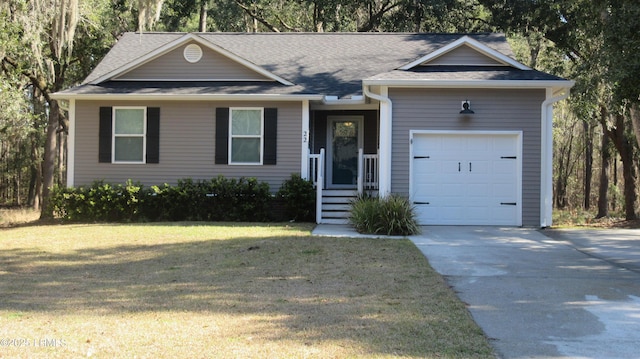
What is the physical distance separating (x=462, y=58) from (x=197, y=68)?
6.36m

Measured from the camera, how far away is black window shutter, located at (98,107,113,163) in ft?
45.3

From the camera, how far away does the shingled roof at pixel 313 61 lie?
42.4 feet

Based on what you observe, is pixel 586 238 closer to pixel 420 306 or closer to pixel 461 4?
pixel 420 306

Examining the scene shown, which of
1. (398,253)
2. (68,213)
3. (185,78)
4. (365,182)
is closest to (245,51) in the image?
(185,78)

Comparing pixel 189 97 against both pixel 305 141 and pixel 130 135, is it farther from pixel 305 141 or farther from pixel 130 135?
pixel 305 141

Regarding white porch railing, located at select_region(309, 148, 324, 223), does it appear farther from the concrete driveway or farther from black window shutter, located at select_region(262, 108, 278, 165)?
the concrete driveway

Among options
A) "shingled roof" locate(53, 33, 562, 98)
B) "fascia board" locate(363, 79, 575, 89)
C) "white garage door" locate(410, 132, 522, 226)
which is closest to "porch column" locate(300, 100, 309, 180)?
"shingled roof" locate(53, 33, 562, 98)

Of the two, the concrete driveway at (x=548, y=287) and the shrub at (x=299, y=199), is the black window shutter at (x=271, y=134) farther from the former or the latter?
the concrete driveway at (x=548, y=287)

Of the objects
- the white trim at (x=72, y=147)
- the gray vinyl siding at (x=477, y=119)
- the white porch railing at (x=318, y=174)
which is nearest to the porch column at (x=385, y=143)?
the gray vinyl siding at (x=477, y=119)

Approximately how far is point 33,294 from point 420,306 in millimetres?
4006

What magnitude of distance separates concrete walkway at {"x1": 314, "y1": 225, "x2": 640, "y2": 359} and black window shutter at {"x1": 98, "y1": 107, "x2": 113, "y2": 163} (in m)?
6.06

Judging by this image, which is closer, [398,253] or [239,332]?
[239,332]

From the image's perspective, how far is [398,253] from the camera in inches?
333

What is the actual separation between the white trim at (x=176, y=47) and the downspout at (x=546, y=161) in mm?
5792
